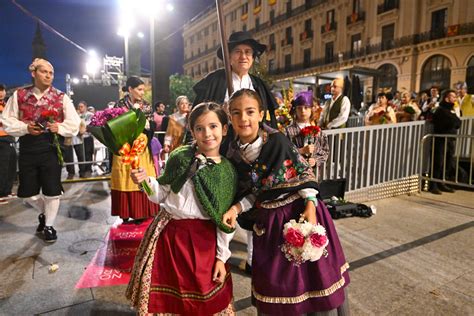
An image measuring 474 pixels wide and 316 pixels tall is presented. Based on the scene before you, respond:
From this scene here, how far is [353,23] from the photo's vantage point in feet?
103

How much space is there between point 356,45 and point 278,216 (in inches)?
1326

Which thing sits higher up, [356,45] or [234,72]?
[356,45]

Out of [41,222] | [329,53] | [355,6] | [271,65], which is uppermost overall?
[355,6]

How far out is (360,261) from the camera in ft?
11.3

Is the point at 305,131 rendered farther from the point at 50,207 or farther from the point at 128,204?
the point at 50,207

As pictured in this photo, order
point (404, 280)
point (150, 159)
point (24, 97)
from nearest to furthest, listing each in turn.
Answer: point (404, 280), point (24, 97), point (150, 159)

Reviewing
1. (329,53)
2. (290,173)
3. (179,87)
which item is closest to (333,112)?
(290,173)

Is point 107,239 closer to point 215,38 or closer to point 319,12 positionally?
point 319,12

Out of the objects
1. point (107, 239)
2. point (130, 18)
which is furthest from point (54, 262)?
point (130, 18)

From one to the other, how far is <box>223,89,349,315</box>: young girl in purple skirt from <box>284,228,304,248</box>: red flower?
4.7 inches

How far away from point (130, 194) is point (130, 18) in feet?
29.9

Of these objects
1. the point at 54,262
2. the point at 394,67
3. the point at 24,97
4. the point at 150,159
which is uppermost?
the point at 394,67

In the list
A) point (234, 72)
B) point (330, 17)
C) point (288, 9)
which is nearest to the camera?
point (234, 72)

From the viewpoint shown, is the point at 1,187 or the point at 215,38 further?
the point at 215,38
